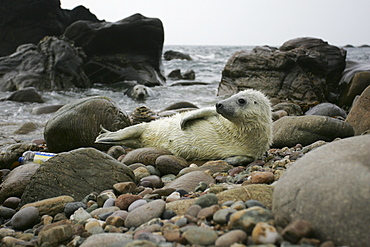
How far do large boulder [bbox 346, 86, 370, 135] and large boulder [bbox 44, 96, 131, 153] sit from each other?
4.09 m

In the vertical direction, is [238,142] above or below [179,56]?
above

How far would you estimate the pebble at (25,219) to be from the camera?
3133 millimetres

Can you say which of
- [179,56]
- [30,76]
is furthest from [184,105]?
[179,56]

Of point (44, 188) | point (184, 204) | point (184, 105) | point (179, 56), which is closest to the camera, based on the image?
point (184, 204)

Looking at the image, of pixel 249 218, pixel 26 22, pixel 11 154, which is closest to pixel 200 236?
pixel 249 218

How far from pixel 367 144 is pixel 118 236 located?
5.69 ft

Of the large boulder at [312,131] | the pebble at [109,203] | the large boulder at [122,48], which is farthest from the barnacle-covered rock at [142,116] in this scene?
the large boulder at [122,48]

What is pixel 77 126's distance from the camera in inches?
238

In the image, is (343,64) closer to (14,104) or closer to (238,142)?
(238,142)

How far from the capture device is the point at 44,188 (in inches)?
140

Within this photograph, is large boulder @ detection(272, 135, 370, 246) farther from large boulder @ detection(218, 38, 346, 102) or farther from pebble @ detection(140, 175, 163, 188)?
large boulder @ detection(218, 38, 346, 102)

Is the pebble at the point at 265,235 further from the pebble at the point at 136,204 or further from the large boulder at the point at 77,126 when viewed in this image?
the large boulder at the point at 77,126

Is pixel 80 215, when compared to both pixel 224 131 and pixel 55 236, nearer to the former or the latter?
pixel 55 236

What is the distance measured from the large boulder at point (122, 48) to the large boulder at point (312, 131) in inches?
584
